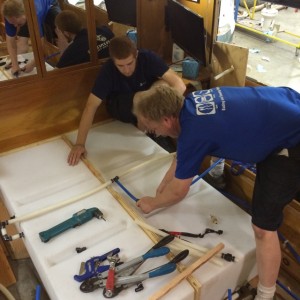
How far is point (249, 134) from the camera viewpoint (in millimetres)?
1229

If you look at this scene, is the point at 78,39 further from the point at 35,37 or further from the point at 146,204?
the point at 146,204

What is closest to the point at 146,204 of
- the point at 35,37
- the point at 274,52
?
the point at 35,37

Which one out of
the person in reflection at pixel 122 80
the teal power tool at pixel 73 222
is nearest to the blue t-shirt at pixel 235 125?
the teal power tool at pixel 73 222

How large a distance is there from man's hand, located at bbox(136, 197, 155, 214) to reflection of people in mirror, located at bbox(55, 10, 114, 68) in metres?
1.06

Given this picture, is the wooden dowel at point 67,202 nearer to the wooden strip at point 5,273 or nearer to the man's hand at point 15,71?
the wooden strip at point 5,273

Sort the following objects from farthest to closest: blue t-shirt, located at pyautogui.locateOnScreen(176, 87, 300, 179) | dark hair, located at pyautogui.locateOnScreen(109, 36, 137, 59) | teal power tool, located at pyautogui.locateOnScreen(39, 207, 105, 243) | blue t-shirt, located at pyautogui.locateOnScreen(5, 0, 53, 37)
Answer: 1. blue t-shirt, located at pyautogui.locateOnScreen(5, 0, 53, 37)
2. dark hair, located at pyautogui.locateOnScreen(109, 36, 137, 59)
3. teal power tool, located at pyautogui.locateOnScreen(39, 207, 105, 243)
4. blue t-shirt, located at pyautogui.locateOnScreen(176, 87, 300, 179)

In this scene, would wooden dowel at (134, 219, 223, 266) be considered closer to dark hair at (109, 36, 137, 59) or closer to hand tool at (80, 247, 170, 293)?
hand tool at (80, 247, 170, 293)

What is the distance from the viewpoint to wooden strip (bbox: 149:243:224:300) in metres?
1.21

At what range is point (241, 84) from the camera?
2.39m

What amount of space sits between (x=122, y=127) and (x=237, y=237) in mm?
1141

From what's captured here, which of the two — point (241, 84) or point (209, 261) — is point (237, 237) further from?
point (241, 84)

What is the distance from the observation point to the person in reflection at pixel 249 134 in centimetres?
122

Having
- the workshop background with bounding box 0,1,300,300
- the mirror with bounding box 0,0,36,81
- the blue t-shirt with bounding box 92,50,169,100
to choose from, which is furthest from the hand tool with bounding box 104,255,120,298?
the workshop background with bounding box 0,1,300,300

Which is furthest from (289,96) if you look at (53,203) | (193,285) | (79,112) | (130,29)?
(130,29)
